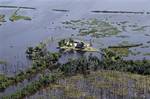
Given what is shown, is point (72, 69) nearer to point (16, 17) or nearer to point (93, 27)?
point (93, 27)

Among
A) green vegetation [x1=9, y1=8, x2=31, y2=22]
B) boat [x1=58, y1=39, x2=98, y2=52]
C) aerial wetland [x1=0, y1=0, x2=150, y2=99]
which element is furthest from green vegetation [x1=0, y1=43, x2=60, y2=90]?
green vegetation [x1=9, y1=8, x2=31, y2=22]

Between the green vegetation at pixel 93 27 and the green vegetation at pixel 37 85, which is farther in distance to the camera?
the green vegetation at pixel 93 27

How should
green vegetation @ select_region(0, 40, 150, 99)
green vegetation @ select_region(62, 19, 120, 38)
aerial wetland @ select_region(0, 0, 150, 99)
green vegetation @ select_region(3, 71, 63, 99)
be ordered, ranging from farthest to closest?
green vegetation @ select_region(62, 19, 120, 38) < aerial wetland @ select_region(0, 0, 150, 99) < green vegetation @ select_region(0, 40, 150, 99) < green vegetation @ select_region(3, 71, 63, 99)

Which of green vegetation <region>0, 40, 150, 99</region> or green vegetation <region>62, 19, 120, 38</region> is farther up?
green vegetation <region>62, 19, 120, 38</region>

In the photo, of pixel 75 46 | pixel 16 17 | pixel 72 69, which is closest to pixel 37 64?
pixel 72 69

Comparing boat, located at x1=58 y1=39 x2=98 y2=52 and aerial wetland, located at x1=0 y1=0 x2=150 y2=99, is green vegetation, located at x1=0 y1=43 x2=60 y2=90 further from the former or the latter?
boat, located at x1=58 y1=39 x2=98 y2=52

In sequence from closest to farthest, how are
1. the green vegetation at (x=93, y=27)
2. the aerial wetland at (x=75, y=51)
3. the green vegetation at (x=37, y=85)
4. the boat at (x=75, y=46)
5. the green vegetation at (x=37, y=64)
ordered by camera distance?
the green vegetation at (x=37, y=85) → the aerial wetland at (x=75, y=51) → the green vegetation at (x=37, y=64) → the boat at (x=75, y=46) → the green vegetation at (x=93, y=27)

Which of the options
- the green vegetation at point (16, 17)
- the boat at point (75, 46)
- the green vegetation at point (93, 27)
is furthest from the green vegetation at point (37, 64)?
the green vegetation at point (16, 17)

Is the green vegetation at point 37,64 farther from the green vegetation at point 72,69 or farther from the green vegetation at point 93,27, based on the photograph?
the green vegetation at point 93,27
